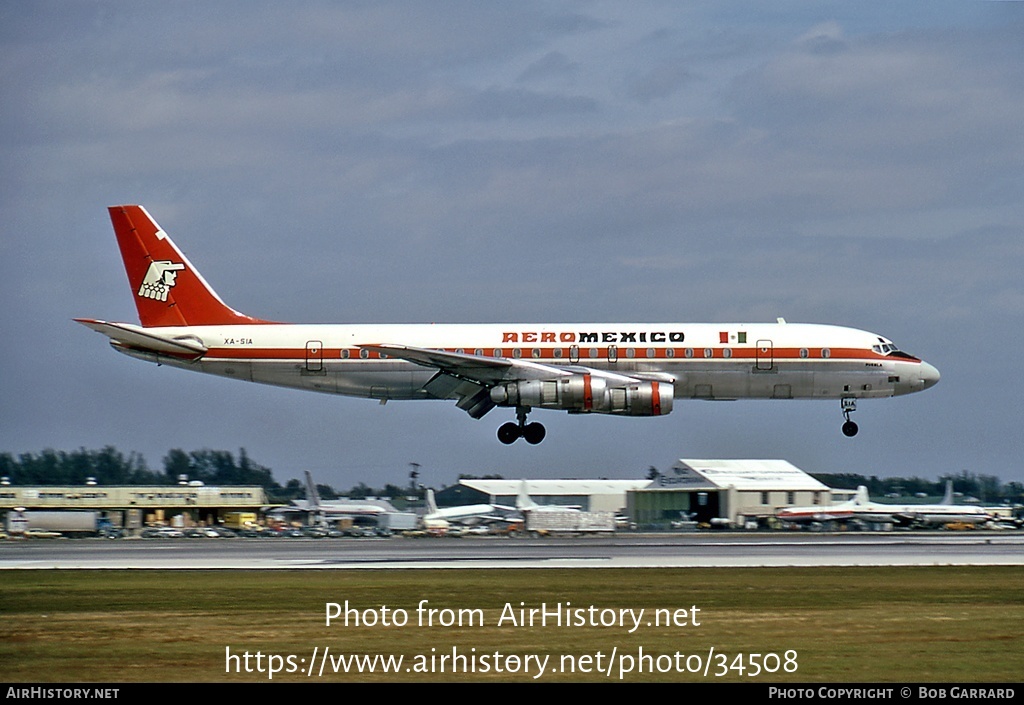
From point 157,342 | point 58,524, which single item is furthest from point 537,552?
point 58,524

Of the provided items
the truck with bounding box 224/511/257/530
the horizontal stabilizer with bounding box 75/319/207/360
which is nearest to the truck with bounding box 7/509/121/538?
the truck with bounding box 224/511/257/530

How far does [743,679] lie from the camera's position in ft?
72.7

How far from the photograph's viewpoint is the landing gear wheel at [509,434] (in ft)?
175

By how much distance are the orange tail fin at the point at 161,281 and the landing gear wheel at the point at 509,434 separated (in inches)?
414

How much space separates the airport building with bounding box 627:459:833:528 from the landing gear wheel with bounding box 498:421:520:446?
82.9 ft

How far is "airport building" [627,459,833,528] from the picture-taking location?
81.3m

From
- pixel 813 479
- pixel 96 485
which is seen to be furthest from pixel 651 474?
pixel 96 485

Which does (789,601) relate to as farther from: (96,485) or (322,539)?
(96,485)

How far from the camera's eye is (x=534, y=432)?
53344 mm

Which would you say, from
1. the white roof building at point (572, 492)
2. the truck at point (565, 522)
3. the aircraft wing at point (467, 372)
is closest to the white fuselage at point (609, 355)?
the aircraft wing at point (467, 372)

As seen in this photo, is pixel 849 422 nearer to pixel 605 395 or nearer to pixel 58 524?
pixel 605 395

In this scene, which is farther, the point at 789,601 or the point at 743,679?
the point at 789,601

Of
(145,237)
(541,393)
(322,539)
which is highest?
(145,237)
